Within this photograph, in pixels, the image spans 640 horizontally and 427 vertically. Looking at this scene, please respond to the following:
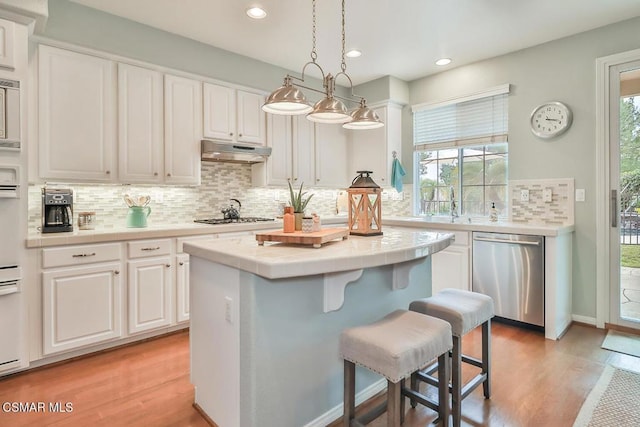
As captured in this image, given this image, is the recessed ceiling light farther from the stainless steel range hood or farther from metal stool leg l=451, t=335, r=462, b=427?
metal stool leg l=451, t=335, r=462, b=427

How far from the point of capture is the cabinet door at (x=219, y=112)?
3629 mm

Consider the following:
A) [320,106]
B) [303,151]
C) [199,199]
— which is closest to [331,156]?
[303,151]

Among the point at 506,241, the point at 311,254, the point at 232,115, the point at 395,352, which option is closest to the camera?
the point at 395,352

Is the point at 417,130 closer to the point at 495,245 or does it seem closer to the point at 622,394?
the point at 495,245

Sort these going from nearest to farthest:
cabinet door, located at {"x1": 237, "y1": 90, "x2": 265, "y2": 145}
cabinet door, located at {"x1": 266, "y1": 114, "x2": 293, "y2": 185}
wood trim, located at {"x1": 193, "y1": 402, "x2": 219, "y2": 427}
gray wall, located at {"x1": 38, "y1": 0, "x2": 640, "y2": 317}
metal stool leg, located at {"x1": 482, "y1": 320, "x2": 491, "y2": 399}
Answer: wood trim, located at {"x1": 193, "y1": 402, "x2": 219, "y2": 427} → metal stool leg, located at {"x1": 482, "y1": 320, "x2": 491, "y2": 399} → gray wall, located at {"x1": 38, "y1": 0, "x2": 640, "y2": 317} → cabinet door, located at {"x1": 237, "y1": 90, "x2": 265, "y2": 145} → cabinet door, located at {"x1": 266, "y1": 114, "x2": 293, "y2": 185}

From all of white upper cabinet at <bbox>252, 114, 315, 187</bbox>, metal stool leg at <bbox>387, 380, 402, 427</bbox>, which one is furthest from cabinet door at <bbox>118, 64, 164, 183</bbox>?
metal stool leg at <bbox>387, 380, 402, 427</bbox>

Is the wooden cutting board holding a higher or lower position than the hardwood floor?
higher

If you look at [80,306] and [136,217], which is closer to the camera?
[80,306]

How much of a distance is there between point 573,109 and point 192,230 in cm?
375

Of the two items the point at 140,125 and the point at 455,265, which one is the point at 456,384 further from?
the point at 140,125

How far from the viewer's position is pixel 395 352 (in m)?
1.41

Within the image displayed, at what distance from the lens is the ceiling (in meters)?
2.87

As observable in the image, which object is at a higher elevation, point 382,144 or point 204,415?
point 382,144

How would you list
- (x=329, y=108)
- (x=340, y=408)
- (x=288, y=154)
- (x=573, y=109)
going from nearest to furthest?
(x=340, y=408)
(x=329, y=108)
(x=573, y=109)
(x=288, y=154)
